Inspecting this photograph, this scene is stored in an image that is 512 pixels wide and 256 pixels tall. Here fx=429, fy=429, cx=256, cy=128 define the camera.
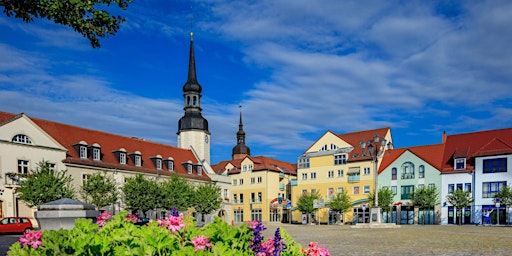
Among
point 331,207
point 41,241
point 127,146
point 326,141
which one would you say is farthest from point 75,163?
point 41,241

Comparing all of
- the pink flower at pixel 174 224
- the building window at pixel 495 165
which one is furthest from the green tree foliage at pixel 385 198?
the pink flower at pixel 174 224

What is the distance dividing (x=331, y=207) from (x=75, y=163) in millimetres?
32534

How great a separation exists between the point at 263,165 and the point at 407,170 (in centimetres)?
2345

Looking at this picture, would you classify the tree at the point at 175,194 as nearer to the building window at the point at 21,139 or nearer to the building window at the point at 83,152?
the building window at the point at 83,152

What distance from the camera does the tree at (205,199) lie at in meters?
51.5

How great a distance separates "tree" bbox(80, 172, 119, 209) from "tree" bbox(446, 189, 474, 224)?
120ft

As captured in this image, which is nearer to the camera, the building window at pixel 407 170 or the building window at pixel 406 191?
the building window at pixel 406 191

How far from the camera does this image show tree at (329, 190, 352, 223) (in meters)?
56.4

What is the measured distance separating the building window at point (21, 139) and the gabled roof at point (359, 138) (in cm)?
4071

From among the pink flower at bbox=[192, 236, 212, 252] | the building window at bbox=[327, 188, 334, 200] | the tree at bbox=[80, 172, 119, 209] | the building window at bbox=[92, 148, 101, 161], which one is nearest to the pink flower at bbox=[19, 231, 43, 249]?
the pink flower at bbox=[192, 236, 212, 252]

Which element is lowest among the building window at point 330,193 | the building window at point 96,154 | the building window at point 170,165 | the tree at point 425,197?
the building window at point 330,193

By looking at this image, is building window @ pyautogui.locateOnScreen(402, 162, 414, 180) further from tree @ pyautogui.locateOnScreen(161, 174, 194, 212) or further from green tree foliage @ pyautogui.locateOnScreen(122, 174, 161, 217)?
green tree foliage @ pyautogui.locateOnScreen(122, 174, 161, 217)

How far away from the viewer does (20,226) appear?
28938 millimetres

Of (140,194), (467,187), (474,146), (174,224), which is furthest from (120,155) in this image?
(174,224)
